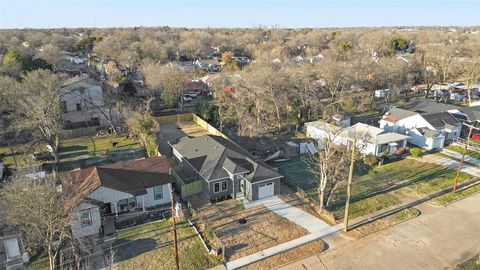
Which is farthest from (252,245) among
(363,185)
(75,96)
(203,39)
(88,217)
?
(203,39)

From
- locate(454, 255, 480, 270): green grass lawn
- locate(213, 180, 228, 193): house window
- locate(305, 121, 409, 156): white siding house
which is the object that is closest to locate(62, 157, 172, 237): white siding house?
locate(213, 180, 228, 193): house window

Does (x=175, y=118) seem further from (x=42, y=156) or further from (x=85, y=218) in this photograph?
(x=85, y=218)

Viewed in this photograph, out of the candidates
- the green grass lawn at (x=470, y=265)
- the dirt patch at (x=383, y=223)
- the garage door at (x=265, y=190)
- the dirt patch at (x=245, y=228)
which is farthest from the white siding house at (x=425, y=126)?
the dirt patch at (x=245, y=228)

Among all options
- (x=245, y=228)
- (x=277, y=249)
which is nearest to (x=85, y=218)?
(x=245, y=228)

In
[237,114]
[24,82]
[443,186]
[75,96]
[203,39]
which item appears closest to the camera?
[443,186]

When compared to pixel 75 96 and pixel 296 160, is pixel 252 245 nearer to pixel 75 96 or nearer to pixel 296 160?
pixel 296 160
